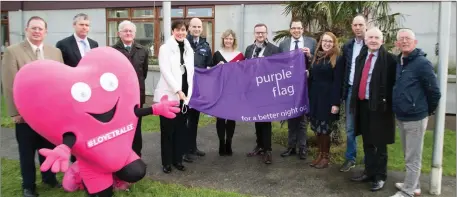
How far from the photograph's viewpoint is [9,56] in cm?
407

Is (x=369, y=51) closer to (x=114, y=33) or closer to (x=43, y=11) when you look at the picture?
(x=114, y=33)

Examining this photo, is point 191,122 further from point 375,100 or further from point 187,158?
point 375,100

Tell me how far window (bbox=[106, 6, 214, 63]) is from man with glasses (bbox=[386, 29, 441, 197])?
26.5ft

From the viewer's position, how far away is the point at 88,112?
329 cm

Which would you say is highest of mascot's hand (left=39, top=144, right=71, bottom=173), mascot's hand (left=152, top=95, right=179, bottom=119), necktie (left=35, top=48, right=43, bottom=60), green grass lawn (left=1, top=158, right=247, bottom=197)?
necktie (left=35, top=48, right=43, bottom=60)

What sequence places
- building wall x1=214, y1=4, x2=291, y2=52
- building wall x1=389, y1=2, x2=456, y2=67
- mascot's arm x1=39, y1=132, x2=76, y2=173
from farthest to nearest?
building wall x1=214, y1=4, x2=291, y2=52 → building wall x1=389, y1=2, x2=456, y2=67 → mascot's arm x1=39, y1=132, x2=76, y2=173

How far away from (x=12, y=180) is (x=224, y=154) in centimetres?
284

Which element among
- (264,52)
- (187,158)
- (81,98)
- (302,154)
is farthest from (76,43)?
(302,154)

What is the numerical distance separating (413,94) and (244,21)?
7.57 metres

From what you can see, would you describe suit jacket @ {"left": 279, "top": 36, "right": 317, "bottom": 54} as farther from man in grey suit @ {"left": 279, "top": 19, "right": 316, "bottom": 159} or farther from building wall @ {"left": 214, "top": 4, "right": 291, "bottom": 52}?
building wall @ {"left": 214, "top": 4, "right": 291, "bottom": 52}

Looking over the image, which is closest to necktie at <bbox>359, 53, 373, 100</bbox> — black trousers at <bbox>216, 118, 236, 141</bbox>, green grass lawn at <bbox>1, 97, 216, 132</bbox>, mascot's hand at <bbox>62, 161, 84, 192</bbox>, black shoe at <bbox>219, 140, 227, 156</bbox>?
black trousers at <bbox>216, 118, 236, 141</bbox>

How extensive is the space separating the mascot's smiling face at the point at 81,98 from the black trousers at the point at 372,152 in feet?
8.57

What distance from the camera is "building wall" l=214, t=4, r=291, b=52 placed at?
35.5ft

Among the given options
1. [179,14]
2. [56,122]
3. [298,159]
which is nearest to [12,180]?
[56,122]
